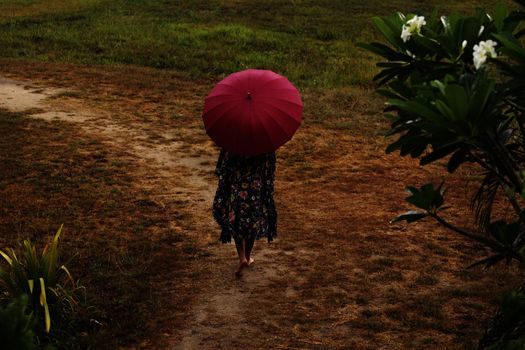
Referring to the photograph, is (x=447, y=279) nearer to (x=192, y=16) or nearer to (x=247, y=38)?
(x=247, y=38)

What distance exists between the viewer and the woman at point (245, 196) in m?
5.84

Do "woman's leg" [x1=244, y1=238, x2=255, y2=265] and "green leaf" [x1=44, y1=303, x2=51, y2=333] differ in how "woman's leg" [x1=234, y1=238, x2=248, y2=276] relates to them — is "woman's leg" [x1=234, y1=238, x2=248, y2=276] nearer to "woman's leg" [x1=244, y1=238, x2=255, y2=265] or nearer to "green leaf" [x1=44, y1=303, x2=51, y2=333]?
"woman's leg" [x1=244, y1=238, x2=255, y2=265]

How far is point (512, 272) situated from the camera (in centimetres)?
625

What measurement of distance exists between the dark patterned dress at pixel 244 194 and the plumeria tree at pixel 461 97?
222 centimetres

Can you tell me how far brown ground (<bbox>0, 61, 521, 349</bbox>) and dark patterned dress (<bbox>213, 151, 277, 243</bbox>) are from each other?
1.52 feet

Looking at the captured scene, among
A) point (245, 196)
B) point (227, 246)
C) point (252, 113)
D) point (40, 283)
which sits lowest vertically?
point (227, 246)

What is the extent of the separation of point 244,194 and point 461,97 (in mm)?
3302

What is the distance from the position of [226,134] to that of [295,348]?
5.55 feet

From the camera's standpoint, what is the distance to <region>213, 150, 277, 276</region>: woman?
5844mm

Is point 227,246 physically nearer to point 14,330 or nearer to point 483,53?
point 483,53

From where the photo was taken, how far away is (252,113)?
5465 millimetres

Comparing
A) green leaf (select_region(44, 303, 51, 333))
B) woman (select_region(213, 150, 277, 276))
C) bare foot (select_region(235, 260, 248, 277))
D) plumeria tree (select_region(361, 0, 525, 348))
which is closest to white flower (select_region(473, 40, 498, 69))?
plumeria tree (select_region(361, 0, 525, 348))

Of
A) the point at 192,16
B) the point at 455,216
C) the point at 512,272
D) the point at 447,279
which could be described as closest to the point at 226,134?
the point at 447,279

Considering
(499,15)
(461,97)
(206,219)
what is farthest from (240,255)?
(461,97)
